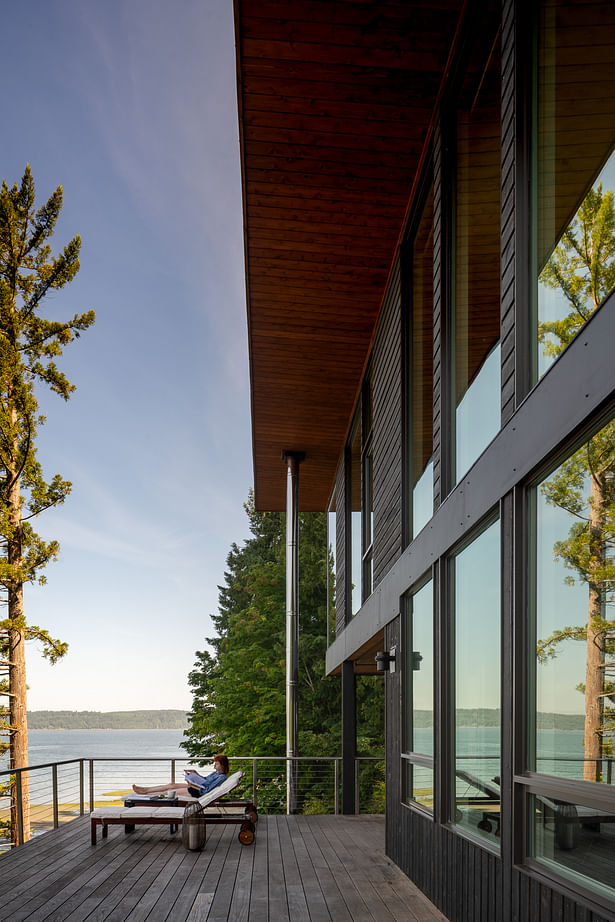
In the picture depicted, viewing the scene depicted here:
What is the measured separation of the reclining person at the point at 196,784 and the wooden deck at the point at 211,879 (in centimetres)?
42

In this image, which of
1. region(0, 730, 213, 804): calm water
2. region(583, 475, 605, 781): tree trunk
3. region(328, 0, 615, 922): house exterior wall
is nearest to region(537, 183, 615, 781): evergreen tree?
region(583, 475, 605, 781): tree trunk

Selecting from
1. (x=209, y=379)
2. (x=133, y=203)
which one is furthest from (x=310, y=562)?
(x=209, y=379)

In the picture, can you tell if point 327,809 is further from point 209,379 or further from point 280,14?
point 209,379

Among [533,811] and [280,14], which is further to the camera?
[280,14]

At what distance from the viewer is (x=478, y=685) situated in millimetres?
4480

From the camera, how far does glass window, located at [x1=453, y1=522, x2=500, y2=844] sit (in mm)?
4129

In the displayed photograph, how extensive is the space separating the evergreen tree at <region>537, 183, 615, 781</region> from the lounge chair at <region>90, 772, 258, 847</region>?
5.25m

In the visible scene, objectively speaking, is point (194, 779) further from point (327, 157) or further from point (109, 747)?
point (109, 747)

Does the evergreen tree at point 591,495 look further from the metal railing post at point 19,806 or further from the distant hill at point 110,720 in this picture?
the distant hill at point 110,720

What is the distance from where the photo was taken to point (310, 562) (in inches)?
998

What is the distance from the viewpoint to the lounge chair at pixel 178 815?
7.66m

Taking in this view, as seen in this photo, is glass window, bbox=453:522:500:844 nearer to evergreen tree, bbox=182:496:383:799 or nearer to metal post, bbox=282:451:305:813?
metal post, bbox=282:451:305:813


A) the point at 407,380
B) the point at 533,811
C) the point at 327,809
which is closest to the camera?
the point at 533,811

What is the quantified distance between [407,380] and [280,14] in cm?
303
